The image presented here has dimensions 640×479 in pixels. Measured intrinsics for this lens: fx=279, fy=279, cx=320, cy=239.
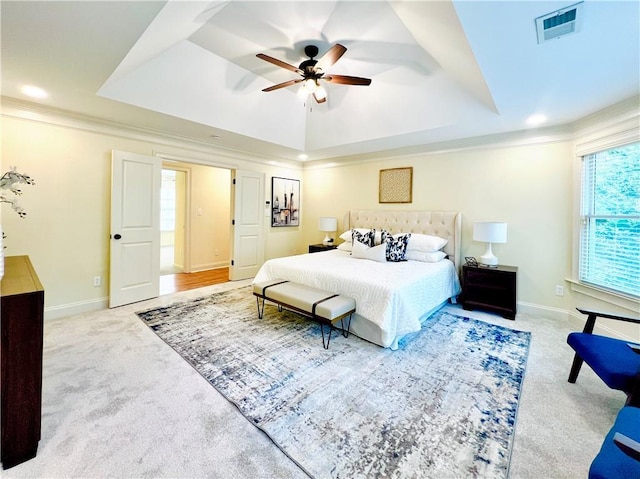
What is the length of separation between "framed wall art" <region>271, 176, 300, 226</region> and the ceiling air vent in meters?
4.72

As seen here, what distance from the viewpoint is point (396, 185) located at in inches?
196

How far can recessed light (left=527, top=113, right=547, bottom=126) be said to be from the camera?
319 centimetres

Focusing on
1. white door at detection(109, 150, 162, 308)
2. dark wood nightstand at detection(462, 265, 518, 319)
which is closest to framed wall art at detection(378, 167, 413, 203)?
dark wood nightstand at detection(462, 265, 518, 319)

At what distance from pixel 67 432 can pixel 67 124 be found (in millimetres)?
3441

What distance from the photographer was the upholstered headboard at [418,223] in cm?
423

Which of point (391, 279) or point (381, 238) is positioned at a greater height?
point (381, 238)

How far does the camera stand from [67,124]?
338 cm

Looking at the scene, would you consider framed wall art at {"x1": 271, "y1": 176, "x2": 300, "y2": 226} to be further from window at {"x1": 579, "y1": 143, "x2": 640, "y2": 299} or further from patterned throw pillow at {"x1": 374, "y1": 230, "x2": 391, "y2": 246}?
window at {"x1": 579, "y1": 143, "x2": 640, "y2": 299}

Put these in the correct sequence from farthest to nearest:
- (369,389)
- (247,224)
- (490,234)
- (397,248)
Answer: (247,224) < (397,248) < (490,234) < (369,389)

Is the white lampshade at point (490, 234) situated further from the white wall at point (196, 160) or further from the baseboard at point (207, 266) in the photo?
the baseboard at point (207, 266)

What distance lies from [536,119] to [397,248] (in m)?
2.24

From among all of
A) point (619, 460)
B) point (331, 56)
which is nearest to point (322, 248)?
point (331, 56)

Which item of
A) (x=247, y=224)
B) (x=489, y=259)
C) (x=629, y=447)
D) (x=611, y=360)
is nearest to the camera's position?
(x=629, y=447)

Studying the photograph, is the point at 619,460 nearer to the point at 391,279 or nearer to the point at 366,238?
the point at 391,279
